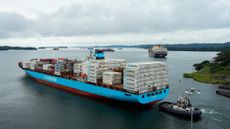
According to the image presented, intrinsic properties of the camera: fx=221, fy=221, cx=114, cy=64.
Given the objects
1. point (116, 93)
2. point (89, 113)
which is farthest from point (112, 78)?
point (89, 113)

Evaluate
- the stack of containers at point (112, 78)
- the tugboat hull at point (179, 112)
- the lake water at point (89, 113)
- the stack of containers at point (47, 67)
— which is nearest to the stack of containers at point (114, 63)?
the stack of containers at point (112, 78)

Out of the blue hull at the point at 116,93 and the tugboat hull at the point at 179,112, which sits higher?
the blue hull at the point at 116,93

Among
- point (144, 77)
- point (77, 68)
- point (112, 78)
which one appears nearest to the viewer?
point (144, 77)

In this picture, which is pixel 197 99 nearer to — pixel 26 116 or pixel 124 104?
pixel 124 104

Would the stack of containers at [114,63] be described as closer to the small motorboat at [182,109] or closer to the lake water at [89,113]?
the lake water at [89,113]

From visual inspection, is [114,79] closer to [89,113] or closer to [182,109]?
[89,113]

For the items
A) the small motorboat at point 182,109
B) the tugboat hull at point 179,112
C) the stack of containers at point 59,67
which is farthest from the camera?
the stack of containers at point 59,67

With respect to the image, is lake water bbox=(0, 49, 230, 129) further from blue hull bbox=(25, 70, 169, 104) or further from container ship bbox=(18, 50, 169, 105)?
container ship bbox=(18, 50, 169, 105)
